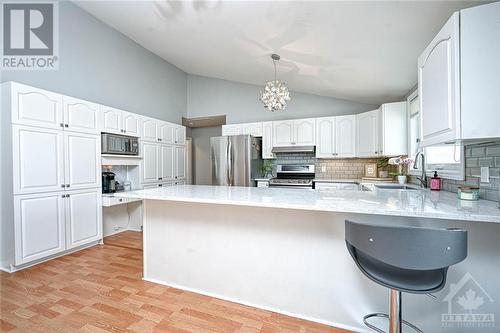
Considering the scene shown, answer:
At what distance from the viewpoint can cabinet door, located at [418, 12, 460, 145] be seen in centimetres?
Answer: 123

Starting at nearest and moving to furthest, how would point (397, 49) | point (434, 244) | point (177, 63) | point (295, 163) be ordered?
point (434, 244)
point (397, 49)
point (295, 163)
point (177, 63)

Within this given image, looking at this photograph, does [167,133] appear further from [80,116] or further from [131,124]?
[80,116]

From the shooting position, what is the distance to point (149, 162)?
4148mm

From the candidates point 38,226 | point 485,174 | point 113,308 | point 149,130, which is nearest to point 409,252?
point 485,174

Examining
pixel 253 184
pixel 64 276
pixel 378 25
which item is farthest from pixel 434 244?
pixel 253 184

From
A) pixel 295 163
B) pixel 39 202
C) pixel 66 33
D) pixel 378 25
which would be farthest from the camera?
pixel 295 163

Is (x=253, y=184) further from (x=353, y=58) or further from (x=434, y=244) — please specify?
(x=434, y=244)

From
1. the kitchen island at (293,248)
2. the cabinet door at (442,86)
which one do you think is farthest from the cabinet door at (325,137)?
the cabinet door at (442,86)

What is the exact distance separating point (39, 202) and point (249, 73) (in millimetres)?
3701

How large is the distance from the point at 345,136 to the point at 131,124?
377cm

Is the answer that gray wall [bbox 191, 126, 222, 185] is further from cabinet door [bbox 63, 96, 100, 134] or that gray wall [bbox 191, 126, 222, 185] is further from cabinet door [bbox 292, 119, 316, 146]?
cabinet door [bbox 63, 96, 100, 134]

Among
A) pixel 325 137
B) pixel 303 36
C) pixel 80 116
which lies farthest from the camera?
pixel 325 137

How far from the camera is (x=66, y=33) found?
3.21 m

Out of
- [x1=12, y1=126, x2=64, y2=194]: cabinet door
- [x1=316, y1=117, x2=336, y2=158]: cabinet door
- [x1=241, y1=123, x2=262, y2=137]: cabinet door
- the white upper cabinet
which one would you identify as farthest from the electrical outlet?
[x1=12, y1=126, x2=64, y2=194]: cabinet door
